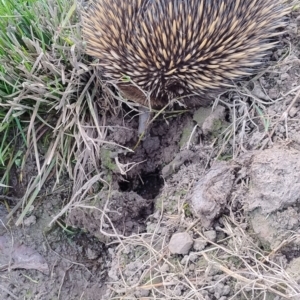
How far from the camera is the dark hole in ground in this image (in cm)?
252

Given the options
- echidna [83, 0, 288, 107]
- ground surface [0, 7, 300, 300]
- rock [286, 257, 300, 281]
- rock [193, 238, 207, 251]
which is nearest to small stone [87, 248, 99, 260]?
ground surface [0, 7, 300, 300]

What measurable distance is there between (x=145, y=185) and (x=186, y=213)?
0.44 meters

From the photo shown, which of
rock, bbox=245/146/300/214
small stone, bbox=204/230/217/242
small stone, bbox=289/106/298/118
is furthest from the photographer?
small stone, bbox=289/106/298/118

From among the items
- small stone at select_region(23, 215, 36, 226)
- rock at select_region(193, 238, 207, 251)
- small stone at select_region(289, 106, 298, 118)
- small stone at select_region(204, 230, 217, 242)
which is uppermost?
small stone at select_region(289, 106, 298, 118)

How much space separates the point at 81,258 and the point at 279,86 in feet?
4.34

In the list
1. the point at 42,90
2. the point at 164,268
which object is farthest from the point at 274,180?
the point at 42,90

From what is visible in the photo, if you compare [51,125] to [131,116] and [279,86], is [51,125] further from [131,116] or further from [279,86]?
[279,86]

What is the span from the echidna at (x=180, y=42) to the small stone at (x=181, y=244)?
692 mm

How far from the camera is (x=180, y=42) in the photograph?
7.33 ft

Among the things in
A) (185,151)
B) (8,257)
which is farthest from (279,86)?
(8,257)

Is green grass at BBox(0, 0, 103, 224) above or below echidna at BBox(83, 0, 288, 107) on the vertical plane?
below

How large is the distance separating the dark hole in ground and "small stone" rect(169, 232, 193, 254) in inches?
19.5

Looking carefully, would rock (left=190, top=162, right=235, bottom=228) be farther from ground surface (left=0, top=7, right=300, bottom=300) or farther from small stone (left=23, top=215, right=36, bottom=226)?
small stone (left=23, top=215, right=36, bottom=226)

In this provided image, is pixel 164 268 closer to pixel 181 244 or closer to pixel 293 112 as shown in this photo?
pixel 181 244
